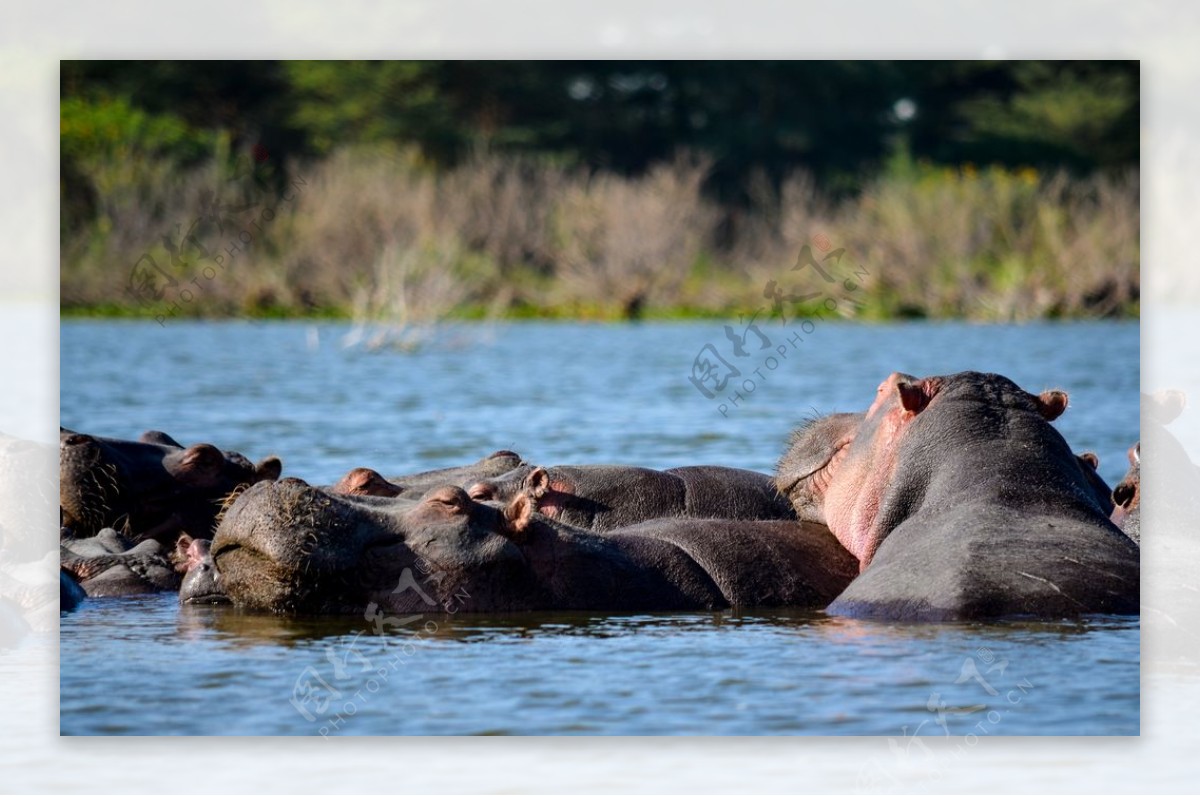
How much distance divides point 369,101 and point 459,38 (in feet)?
97.9

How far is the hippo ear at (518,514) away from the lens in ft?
26.0

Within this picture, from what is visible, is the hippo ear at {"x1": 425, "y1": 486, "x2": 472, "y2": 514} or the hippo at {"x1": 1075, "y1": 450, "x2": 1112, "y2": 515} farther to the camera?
the hippo at {"x1": 1075, "y1": 450, "x2": 1112, "y2": 515}

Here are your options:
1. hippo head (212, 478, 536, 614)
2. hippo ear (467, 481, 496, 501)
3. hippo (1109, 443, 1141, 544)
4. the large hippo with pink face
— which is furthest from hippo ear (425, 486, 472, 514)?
hippo (1109, 443, 1141, 544)

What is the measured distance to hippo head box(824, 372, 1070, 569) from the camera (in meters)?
8.45

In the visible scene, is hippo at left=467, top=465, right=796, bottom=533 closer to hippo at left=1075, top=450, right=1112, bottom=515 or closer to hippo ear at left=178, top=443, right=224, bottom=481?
hippo at left=1075, top=450, right=1112, bottom=515

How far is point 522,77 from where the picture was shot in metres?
39.8

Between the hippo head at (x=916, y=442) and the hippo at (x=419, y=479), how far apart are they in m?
1.50

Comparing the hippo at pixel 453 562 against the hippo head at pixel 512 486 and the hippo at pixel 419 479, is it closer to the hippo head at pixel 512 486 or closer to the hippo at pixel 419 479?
the hippo head at pixel 512 486

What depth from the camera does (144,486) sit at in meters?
10.0

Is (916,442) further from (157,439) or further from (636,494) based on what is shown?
(157,439)

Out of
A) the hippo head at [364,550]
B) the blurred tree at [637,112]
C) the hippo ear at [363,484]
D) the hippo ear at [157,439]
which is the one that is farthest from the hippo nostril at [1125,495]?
the blurred tree at [637,112]

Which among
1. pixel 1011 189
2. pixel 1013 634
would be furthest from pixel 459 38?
pixel 1011 189

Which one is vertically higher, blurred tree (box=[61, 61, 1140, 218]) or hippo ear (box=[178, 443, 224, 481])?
blurred tree (box=[61, 61, 1140, 218])

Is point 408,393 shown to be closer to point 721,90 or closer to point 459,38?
point 459,38
